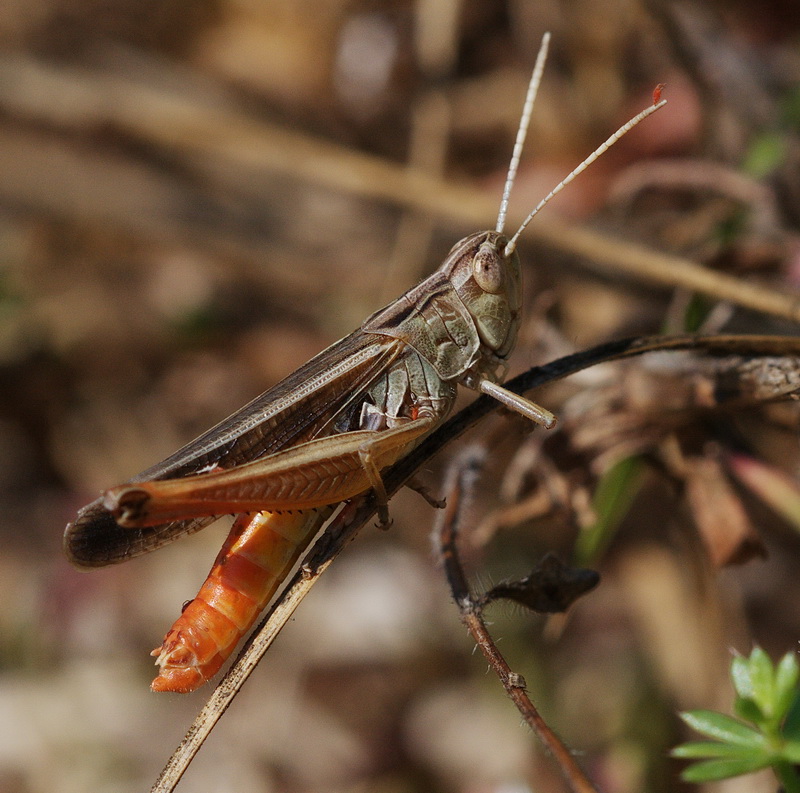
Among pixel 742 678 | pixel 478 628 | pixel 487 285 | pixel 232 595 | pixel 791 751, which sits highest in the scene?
pixel 487 285

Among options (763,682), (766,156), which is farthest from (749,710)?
(766,156)

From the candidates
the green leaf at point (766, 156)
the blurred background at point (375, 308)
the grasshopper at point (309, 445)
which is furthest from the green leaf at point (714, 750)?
the green leaf at point (766, 156)

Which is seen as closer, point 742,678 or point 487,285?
point 742,678

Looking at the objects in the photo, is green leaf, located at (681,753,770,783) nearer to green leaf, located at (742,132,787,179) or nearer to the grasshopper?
the grasshopper

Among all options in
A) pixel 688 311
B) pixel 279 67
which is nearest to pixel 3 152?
pixel 279 67

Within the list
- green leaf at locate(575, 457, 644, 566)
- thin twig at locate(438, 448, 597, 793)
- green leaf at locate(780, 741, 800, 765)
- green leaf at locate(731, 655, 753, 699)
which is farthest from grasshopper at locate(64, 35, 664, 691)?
green leaf at locate(780, 741, 800, 765)

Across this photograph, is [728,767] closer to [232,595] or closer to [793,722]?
[793,722]

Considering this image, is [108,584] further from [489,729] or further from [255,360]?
[489,729]
